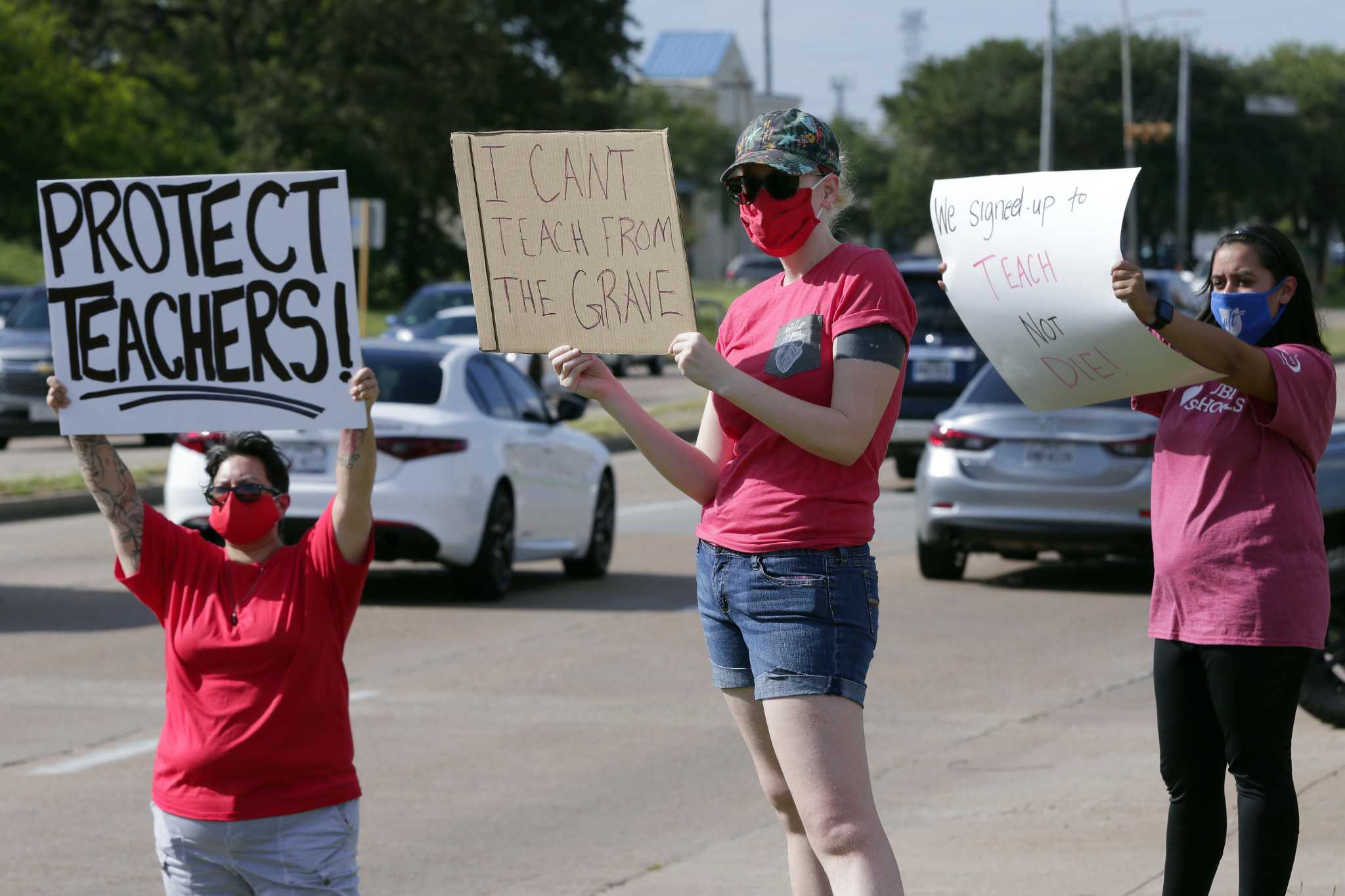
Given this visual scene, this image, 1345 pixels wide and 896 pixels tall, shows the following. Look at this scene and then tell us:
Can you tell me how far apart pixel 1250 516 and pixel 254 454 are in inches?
85.7

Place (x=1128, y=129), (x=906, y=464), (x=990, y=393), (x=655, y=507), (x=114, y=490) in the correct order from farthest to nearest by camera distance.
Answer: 1. (x=1128, y=129)
2. (x=906, y=464)
3. (x=655, y=507)
4. (x=990, y=393)
5. (x=114, y=490)

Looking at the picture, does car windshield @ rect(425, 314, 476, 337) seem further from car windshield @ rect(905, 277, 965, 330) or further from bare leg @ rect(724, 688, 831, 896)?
bare leg @ rect(724, 688, 831, 896)

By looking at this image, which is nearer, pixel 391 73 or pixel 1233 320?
pixel 1233 320

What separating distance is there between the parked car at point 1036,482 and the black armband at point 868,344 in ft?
27.4

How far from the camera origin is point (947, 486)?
41.4 feet

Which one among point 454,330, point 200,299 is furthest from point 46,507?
point 200,299

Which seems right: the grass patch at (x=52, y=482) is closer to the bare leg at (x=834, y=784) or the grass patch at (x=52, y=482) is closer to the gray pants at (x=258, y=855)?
the gray pants at (x=258, y=855)

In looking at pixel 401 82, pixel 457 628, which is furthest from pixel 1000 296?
pixel 401 82

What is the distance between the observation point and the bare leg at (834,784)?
13.1ft

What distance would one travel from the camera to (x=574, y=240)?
13.8 feet

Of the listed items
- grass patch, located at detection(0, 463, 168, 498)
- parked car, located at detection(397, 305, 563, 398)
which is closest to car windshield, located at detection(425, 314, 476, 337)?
parked car, located at detection(397, 305, 563, 398)

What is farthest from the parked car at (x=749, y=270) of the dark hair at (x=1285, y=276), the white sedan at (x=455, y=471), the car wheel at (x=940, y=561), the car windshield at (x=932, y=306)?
the dark hair at (x=1285, y=276)

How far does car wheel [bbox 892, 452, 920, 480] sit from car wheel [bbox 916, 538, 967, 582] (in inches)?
244

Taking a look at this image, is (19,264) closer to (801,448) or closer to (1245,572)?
(1245,572)
